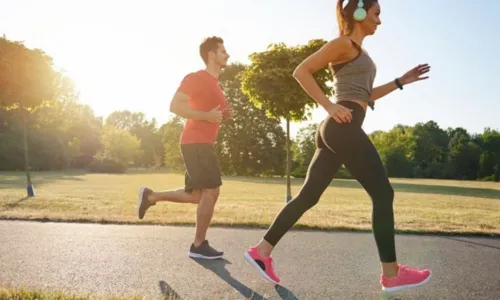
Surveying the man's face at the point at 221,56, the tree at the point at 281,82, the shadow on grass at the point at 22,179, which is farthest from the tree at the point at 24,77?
the man's face at the point at 221,56

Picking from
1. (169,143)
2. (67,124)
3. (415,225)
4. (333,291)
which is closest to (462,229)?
(415,225)

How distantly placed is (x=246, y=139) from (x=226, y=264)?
35.9 metres

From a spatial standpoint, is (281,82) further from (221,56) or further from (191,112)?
(191,112)

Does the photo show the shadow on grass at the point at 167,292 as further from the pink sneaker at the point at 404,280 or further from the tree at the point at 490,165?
the tree at the point at 490,165

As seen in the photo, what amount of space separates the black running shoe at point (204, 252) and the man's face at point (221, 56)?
1757 millimetres

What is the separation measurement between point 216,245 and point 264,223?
1849mm

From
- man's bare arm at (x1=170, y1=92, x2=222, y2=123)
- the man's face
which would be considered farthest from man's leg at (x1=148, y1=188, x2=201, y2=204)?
the man's face

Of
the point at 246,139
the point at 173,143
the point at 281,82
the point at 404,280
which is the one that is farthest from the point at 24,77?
the point at 173,143

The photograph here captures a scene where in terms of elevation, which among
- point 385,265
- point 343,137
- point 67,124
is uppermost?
point 67,124

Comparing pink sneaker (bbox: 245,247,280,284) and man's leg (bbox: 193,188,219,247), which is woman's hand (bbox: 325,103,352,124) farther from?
man's leg (bbox: 193,188,219,247)

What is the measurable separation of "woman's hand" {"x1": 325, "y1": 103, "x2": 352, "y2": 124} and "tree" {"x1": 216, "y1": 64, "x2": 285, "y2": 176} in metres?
36.7

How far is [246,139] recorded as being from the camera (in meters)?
39.8

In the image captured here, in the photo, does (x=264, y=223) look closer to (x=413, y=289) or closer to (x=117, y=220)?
(x=117, y=220)

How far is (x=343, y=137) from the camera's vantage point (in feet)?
10.1
